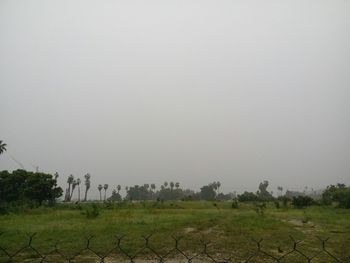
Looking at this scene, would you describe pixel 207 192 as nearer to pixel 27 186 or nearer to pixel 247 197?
pixel 247 197

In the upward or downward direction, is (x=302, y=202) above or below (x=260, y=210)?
above

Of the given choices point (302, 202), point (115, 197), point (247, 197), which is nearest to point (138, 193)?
point (115, 197)

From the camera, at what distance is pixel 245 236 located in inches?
556

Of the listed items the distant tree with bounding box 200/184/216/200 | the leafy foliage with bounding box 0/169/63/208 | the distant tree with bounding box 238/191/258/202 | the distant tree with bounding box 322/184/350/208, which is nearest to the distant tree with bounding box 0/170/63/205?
the leafy foliage with bounding box 0/169/63/208

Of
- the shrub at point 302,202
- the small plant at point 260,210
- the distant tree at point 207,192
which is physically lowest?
the small plant at point 260,210

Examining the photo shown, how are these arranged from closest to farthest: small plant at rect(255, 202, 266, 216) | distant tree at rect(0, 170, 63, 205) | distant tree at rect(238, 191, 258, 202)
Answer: small plant at rect(255, 202, 266, 216), distant tree at rect(0, 170, 63, 205), distant tree at rect(238, 191, 258, 202)

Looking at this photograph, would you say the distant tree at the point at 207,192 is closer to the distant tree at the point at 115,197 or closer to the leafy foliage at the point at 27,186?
the distant tree at the point at 115,197

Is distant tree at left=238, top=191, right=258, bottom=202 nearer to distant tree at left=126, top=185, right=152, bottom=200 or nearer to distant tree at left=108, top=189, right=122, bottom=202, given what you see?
distant tree at left=108, top=189, right=122, bottom=202

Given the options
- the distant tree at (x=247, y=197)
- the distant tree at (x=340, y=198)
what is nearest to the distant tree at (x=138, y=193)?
the distant tree at (x=247, y=197)

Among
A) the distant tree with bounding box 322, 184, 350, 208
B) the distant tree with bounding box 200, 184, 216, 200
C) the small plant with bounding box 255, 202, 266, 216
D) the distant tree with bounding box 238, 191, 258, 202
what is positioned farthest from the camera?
the distant tree with bounding box 200, 184, 216, 200

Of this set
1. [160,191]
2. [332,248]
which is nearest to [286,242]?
[332,248]

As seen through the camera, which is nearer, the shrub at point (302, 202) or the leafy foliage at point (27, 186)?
the shrub at point (302, 202)

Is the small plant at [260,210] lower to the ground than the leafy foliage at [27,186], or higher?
lower

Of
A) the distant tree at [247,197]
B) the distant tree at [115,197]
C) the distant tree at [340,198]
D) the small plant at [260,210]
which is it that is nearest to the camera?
the small plant at [260,210]
